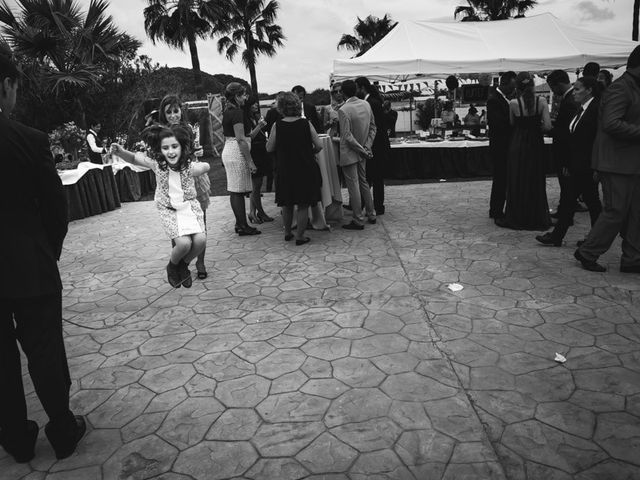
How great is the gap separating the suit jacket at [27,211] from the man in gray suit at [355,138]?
14.3ft

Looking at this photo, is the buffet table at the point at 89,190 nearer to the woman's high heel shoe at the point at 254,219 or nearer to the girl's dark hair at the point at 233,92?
the woman's high heel shoe at the point at 254,219

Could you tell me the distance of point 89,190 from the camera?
893 cm

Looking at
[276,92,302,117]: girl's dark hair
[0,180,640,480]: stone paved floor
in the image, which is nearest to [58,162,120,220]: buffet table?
[0,180,640,480]: stone paved floor

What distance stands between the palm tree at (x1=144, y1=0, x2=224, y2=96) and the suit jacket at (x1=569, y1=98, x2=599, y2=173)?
1987cm

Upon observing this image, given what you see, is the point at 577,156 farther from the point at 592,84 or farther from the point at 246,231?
the point at 246,231

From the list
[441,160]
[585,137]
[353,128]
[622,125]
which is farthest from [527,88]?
[441,160]

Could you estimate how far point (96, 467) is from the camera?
242 centimetres

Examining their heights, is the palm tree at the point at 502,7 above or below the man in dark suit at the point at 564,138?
above

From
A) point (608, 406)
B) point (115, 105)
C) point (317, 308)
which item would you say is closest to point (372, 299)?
point (317, 308)

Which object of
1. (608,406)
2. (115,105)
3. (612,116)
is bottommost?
(608,406)

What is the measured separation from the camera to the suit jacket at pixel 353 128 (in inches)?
242

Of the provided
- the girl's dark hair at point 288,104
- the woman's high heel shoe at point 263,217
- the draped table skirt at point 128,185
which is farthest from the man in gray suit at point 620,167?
the draped table skirt at point 128,185

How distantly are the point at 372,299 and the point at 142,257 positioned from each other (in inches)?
132

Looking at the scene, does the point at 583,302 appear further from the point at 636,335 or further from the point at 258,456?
the point at 258,456
